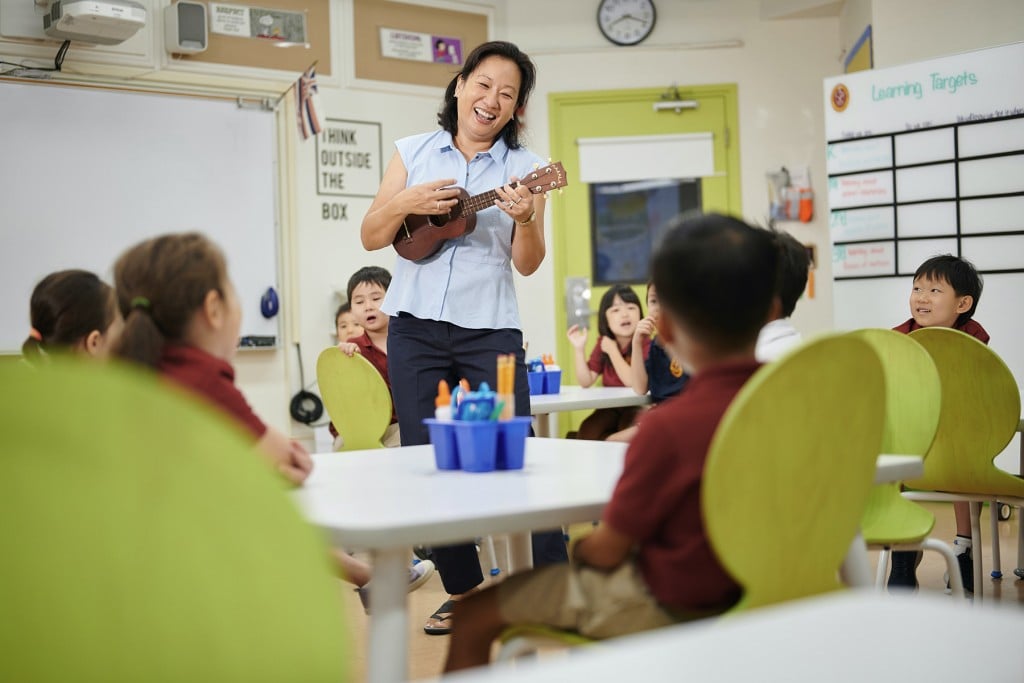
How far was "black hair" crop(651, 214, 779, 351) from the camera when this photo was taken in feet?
3.98

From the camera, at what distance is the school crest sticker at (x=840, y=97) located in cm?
538

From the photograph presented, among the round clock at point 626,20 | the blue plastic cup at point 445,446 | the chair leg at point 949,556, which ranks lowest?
the chair leg at point 949,556

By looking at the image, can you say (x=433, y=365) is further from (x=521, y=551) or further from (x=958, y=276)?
(x=958, y=276)

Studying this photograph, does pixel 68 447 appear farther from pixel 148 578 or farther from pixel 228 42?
pixel 228 42

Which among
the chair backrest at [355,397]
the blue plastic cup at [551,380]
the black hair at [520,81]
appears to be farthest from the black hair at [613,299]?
the black hair at [520,81]

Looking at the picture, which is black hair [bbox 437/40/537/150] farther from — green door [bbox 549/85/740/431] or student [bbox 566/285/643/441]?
green door [bbox 549/85/740/431]

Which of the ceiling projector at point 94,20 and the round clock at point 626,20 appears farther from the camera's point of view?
the round clock at point 626,20

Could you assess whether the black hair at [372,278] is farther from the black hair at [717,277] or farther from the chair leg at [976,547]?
the black hair at [717,277]

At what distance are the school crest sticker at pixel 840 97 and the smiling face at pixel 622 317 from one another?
1.79 meters

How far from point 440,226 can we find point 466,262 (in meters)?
0.10

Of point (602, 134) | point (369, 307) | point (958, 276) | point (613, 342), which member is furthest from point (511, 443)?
point (602, 134)

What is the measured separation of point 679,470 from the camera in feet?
3.80

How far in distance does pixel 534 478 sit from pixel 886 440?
3.23ft

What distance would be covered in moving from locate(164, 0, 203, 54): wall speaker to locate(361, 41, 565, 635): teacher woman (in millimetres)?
3019
